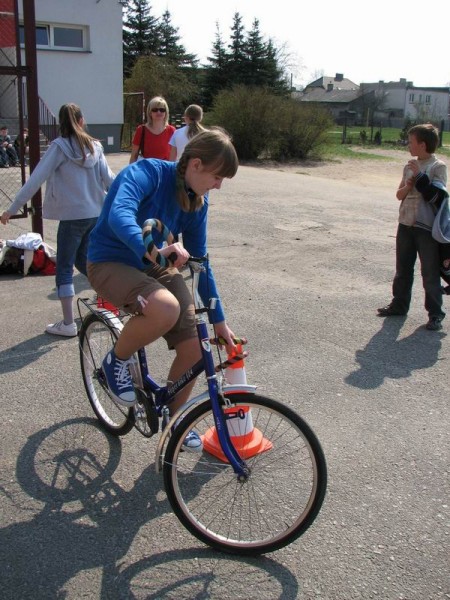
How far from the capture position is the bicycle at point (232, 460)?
111 inches

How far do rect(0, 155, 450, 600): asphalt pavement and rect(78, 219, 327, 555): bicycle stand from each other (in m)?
0.13

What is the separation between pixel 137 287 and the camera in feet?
10.1

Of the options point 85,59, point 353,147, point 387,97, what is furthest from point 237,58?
point 387,97

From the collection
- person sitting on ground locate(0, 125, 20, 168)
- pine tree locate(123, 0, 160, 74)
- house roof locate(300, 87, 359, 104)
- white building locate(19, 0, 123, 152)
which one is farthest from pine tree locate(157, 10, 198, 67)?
house roof locate(300, 87, 359, 104)

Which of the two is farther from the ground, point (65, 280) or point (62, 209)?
point (62, 209)

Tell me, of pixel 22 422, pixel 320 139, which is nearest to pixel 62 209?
pixel 22 422

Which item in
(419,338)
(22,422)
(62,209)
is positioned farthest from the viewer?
(419,338)

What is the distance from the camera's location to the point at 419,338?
582cm

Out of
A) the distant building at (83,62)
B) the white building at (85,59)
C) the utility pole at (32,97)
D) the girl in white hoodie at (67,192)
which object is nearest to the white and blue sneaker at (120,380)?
the girl in white hoodie at (67,192)

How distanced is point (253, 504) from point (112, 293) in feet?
4.09

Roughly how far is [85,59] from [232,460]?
77.1ft

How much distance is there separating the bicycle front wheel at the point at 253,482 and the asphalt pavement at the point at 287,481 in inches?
4.4

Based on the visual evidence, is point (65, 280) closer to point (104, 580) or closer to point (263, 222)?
point (104, 580)

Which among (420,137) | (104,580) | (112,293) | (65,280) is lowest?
(104,580)
